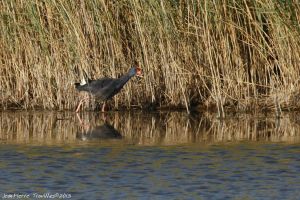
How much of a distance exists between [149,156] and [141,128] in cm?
267

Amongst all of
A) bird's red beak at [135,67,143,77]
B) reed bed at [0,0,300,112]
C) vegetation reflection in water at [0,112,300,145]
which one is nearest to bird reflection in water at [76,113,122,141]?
vegetation reflection in water at [0,112,300,145]

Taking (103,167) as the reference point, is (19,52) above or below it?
above

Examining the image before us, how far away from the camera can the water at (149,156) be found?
25.8 ft

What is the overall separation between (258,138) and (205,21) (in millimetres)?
2725

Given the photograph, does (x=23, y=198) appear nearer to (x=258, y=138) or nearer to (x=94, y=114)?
(x=258, y=138)

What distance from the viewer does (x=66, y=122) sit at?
512 inches

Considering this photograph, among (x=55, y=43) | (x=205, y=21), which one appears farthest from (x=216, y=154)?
(x=55, y=43)

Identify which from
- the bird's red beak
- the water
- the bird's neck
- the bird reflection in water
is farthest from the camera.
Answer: the bird's neck

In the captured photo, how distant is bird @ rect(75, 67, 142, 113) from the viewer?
13.5 meters

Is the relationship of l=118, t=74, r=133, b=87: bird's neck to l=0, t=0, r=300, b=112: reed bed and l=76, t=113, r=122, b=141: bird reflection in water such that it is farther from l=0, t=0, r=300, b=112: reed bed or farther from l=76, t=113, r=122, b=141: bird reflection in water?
l=76, t=113, r=122, b=141: bird reflection in water

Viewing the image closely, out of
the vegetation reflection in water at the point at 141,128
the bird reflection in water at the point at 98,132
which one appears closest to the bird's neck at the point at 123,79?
the vegetation reflection in water at the point at 141,128

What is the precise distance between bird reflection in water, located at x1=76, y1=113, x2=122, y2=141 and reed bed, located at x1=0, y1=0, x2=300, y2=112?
58.0 inches

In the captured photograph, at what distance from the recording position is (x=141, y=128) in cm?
1238

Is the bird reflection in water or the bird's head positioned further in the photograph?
the bird's head
